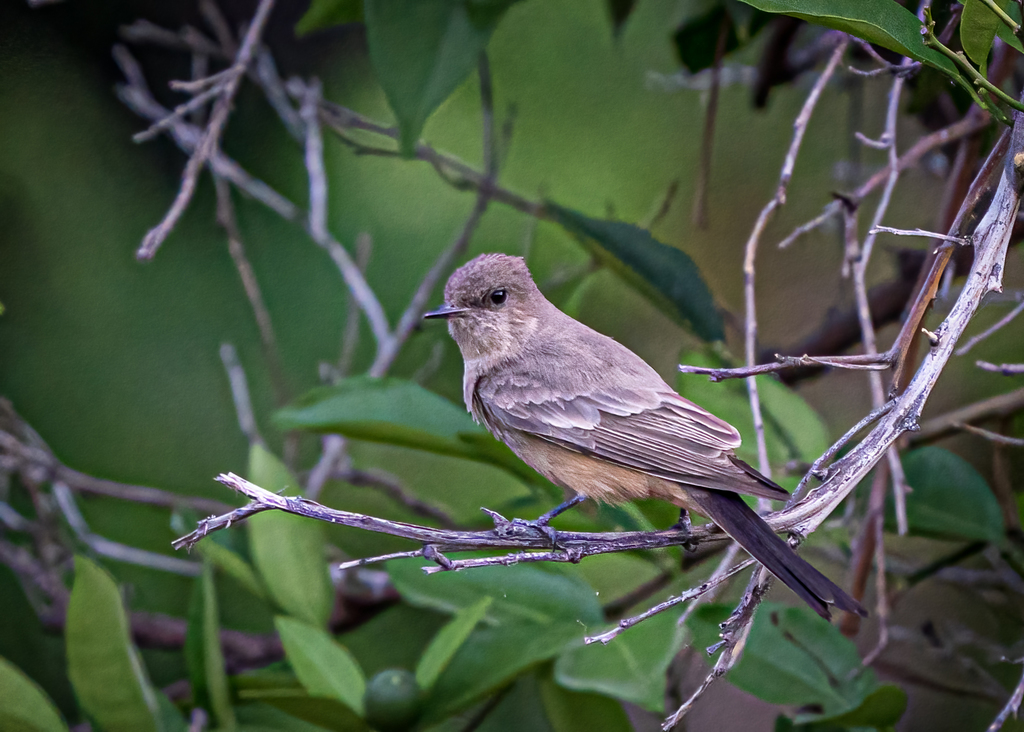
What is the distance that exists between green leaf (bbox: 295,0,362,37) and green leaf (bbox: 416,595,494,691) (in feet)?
4.96

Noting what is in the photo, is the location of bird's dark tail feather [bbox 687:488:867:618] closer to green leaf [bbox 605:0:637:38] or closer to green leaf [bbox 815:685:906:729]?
green leaf [bbox 815:685:906:729]

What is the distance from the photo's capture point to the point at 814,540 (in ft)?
7.40

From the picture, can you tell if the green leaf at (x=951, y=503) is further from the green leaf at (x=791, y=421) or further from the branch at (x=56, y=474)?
the branch at (x=56, y=474)

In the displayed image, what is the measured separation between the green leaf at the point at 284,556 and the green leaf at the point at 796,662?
899 mm

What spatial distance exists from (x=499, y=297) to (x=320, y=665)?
90cm

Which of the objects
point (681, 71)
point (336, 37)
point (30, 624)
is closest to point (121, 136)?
point (336, 37)

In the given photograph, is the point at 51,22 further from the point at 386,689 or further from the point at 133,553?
the point at 386,689

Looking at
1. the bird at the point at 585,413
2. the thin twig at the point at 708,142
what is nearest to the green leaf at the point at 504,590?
the bird at the point at 585,413

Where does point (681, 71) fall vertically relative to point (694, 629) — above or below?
above

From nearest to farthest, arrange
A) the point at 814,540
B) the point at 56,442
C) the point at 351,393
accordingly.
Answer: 1. the point at 351,393
2. the point at 814,540
3. the point at 56,442

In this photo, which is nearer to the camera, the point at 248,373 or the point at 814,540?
the point at 814,540

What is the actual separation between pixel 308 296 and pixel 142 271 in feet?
1.59

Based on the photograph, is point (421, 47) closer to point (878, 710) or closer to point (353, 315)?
point (353, 315)

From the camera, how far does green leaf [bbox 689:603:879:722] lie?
179 centimetres
